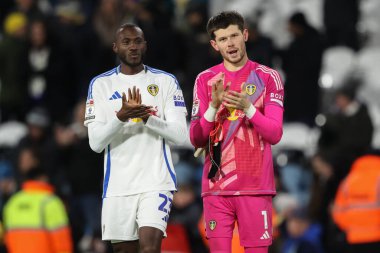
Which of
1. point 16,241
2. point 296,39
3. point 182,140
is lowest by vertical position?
point 16,241

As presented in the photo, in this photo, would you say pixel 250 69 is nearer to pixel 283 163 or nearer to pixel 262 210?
pixel 262 210

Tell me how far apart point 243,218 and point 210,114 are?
0.86 metres

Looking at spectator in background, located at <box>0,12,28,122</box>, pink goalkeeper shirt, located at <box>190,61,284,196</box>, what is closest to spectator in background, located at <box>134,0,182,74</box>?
spectator in background, located at <box>0,12,28,122</box>

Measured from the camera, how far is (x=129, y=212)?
31.9 ft

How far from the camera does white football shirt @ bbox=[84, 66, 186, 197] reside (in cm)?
973

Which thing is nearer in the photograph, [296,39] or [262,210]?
[262,210]

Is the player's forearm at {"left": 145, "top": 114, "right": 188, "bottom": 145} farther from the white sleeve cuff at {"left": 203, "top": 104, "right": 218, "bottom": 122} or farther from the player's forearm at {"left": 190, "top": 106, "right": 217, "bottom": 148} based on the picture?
the white sleeve cuff at {"left": 203, "top": 104, "right": 218, "bottom": 122}

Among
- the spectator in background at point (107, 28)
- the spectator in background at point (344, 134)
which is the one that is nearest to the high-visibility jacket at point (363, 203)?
the spectator in background at point (344, 134)

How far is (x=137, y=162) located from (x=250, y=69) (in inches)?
48.1

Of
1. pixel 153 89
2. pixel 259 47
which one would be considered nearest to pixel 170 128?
pixel 153 89

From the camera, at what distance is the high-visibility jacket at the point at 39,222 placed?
14.1 metres

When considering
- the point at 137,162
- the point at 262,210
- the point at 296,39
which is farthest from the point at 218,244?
the point at 296,39

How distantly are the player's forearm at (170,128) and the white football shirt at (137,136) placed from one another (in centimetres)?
1

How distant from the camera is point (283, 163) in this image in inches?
674
